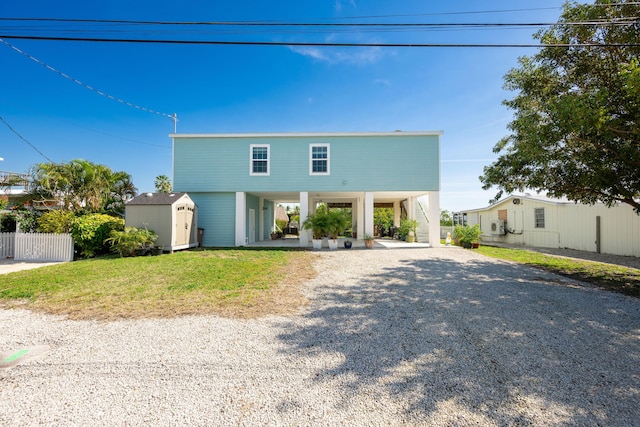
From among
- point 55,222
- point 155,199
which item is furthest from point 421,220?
point 55,222

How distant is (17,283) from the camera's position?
609 cm

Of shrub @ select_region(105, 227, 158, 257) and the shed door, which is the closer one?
shrub @ select_region(105, 227, 158, 257)

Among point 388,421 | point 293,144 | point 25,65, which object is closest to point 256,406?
point 388,421

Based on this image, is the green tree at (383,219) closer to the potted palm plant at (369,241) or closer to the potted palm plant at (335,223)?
the potted palm plant at (369,241)

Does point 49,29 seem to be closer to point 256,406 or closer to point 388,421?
point 256,406

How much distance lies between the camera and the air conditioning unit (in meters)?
18.9

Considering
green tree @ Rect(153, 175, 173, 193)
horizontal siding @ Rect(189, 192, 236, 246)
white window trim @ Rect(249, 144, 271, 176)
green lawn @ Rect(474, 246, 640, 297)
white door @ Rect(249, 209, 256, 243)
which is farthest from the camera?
green tree @ Rect(153, 175, 173, 193)

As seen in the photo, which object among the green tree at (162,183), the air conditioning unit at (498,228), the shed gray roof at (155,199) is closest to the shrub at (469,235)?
the air conditioning unit at (498,228)

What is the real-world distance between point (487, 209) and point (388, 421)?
2309cm

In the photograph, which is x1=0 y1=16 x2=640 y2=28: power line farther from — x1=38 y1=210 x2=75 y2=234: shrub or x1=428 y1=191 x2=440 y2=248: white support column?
x1=428 y1=191 x2=440 y2=248: white support column

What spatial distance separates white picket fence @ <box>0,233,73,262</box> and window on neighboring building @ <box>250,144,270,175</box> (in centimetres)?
782

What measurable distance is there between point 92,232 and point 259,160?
7535 millimetres

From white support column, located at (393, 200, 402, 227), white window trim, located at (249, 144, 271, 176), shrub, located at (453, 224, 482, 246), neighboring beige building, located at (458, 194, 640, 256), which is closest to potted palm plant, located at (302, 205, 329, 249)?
white window trim, located at (249, 144, 271, 176)

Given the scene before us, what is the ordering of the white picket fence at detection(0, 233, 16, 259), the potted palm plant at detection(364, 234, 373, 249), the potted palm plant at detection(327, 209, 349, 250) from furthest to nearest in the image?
the potted palm plant at detection(364, 234, 373, 249)
the potted palm plant at detection(327, 209, 349, 250)
the white picket fence at detection(0, 233, 16, 259)
